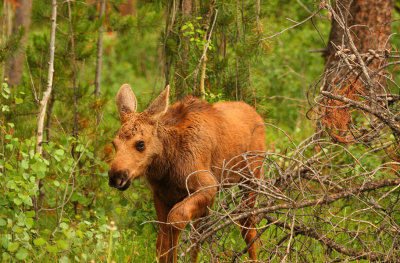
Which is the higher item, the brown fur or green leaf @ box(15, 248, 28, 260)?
the brown fur

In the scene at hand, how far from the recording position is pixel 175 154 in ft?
18.7

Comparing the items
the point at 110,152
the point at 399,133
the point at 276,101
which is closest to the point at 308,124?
the point at 276,101

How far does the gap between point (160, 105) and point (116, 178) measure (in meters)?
0.89

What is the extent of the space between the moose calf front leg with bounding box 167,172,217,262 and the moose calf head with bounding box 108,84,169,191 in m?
0.46

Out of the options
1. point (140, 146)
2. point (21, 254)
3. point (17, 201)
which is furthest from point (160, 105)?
point (21, 254)

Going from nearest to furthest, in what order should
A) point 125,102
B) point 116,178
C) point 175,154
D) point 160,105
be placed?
point 116,178 → point 160,105 → point 175,154 → point 125,102

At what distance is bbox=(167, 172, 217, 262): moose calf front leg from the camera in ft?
17.3

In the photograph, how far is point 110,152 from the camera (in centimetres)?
737

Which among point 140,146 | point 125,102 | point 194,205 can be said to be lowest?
point 194,205

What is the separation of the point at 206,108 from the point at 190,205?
3.98ft

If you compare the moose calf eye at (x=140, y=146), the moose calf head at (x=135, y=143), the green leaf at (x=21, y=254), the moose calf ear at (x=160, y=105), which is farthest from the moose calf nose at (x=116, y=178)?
the green leaf at (x=21, y=254)

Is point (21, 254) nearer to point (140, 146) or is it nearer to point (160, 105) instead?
point (140, 146)

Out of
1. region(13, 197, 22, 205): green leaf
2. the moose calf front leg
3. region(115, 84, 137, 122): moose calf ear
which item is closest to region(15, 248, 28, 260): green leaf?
region(13, 197, 22, 205): green leaf

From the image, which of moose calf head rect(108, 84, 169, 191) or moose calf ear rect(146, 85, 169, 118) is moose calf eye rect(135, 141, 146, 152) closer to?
moose calf head rect(108, 84, 169, 191)
